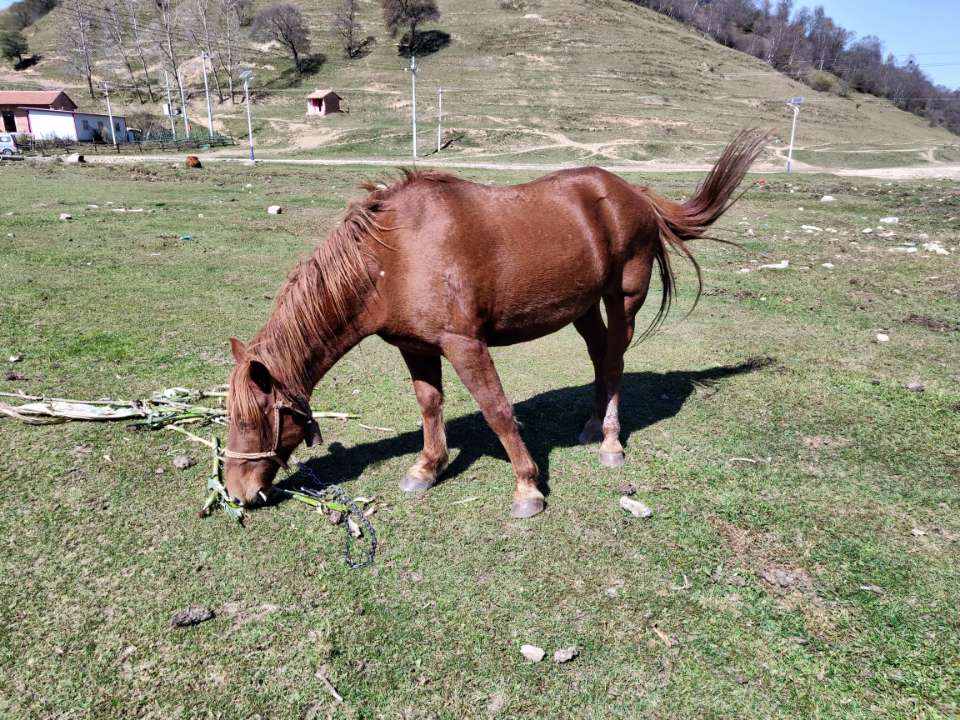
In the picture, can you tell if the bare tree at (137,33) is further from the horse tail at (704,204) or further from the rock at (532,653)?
the rock at (532,653)

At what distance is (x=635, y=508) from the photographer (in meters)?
3.83

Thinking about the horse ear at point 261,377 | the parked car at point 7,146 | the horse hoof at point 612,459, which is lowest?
the parked car at point 7,146

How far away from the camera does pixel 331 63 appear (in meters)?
76.0

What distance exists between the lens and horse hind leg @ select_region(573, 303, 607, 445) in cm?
487

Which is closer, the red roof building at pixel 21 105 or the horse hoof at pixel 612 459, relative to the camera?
the horse hoof at pixel 612 459

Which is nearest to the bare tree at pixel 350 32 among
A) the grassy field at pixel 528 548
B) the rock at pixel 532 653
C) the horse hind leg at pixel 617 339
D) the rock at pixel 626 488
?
the grassy field at pixel 528 548

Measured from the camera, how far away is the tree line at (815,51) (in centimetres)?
8606

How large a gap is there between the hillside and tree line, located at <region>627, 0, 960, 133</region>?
12.3 meters

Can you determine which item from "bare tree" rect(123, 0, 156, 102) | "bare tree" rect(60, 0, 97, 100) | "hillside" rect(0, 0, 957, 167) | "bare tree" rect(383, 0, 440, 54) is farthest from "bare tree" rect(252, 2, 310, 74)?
"bare tree" rect(60, 0, 97, 100)

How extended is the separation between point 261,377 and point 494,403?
1418 mm

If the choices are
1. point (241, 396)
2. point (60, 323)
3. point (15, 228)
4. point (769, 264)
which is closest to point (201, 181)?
point (15, 228)

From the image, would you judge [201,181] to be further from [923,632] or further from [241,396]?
[923,632]

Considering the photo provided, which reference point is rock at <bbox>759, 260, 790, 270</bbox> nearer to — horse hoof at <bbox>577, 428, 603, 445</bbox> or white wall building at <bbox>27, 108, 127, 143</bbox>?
horse hoof at <bbox>577, 428, 603, 445</bbox>

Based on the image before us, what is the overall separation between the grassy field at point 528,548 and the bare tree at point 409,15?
271ft
